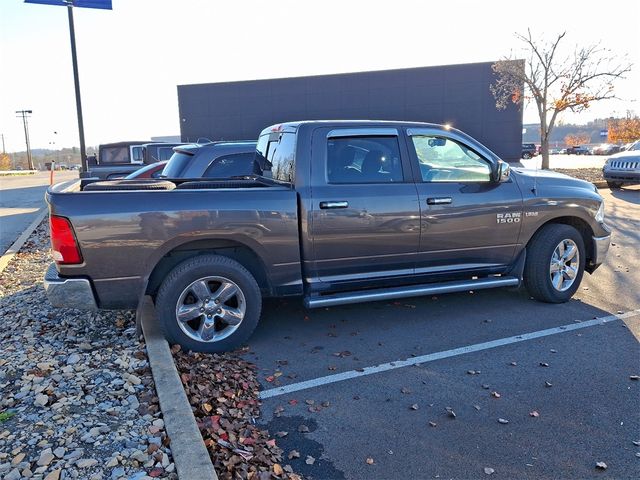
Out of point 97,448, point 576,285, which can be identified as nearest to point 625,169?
point 576,285

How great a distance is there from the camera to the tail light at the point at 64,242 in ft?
13.1

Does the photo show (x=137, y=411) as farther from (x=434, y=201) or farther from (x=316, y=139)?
(x=434, y=201)

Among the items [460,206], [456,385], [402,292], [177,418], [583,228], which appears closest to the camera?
[177,418]

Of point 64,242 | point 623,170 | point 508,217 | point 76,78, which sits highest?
point 76,78

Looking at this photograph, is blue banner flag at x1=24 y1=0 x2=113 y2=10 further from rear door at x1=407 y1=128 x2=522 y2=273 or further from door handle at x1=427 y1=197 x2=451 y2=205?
door handle at x1=427 y1=197 x2=451 y2=205

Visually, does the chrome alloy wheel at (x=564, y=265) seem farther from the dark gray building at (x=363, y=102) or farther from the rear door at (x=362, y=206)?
the dark gray building at (x=363, y=102)

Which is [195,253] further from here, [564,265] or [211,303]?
[564,265]

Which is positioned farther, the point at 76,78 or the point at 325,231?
the point at 76,78

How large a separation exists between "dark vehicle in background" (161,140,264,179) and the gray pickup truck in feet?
3.75

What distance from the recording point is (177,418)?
3137 millimetres

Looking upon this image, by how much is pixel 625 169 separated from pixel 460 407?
15.0m

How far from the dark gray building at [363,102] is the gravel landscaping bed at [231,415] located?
29.5 m

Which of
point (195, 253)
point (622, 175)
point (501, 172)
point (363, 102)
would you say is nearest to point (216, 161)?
point (195, 253)

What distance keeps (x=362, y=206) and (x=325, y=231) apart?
1.36ft
